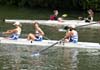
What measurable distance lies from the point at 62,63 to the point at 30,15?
26932 millimetres

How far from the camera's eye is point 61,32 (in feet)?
112

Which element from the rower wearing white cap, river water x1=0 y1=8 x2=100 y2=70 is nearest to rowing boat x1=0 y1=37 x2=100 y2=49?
the rower wearing white cap

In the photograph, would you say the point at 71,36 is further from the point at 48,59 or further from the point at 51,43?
the point at 48,59

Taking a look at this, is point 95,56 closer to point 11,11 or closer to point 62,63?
point 62,63

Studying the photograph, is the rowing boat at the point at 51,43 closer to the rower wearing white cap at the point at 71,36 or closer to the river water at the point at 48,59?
the rower wearing white cap at the point at 71,36

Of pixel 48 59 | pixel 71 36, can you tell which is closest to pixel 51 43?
pixel 71 36

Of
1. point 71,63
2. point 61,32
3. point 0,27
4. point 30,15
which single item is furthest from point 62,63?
point 30,15

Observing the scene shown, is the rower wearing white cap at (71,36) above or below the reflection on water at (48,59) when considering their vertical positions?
above

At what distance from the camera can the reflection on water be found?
19703 millimetres

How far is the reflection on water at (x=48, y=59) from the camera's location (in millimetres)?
19703

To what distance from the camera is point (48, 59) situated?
21.5 m

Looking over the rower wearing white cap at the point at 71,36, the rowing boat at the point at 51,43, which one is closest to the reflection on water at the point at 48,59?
the rowing boat at the point at 51,43

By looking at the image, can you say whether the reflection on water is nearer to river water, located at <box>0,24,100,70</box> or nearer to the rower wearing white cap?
river water, located at <box>0,24,100,70</box>

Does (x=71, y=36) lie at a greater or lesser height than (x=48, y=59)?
greater
